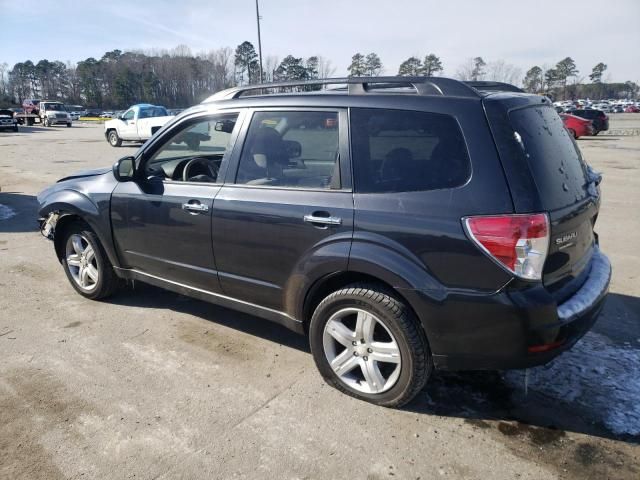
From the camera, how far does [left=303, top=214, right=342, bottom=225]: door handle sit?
2863mm

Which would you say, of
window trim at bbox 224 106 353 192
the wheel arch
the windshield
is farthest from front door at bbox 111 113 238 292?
the windshield

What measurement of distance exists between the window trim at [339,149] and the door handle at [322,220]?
182 millimetres

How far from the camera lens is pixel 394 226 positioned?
8.79 feet

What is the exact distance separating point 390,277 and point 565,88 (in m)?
106

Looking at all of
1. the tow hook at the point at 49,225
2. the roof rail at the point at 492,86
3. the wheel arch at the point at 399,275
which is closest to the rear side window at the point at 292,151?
the wheel arch at the point at 399,275

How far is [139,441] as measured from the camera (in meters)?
2.71

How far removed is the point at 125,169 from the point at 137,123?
65.5 feet

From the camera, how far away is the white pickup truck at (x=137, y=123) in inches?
866

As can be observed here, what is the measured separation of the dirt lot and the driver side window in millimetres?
1279

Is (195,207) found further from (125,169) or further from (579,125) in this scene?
(579,125)

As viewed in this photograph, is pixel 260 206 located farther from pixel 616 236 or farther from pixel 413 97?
pixel 616 236

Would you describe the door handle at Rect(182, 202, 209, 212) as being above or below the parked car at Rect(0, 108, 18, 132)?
below

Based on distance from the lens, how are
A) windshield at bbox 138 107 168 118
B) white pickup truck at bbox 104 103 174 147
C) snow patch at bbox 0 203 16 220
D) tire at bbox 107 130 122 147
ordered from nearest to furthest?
snow patch at bbox 0 203 16 220 → white pickup truck at bbox 104 103 174 147 → windshield at bbox 138 107 168 118 → tire at bbox 107 130 122 147

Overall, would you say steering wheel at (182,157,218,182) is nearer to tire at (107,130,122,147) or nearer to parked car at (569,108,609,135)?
tire at (107,130,122,147)
